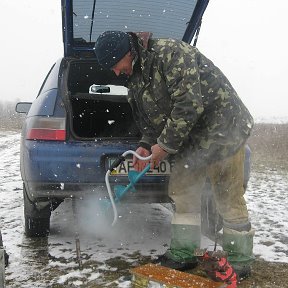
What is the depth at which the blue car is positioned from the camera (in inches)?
123

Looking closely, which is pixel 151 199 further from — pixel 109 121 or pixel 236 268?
pixel 109 121

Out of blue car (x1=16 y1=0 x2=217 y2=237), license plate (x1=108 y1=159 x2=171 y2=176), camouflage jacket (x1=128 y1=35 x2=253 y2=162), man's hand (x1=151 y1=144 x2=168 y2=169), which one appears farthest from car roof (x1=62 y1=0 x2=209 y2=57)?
man's hand (x1=151 y1=144 x2=168 y2=169)

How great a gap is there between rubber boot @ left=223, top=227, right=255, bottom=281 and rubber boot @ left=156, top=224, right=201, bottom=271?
24 cm

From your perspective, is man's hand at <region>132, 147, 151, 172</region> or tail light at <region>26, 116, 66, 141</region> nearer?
man's hand at <region>132, 147, 151, 172</region>

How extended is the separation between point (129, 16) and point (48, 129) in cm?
155

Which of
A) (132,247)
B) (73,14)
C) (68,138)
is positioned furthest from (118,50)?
(132,247)

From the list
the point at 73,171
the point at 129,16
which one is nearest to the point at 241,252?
the point at 73,171

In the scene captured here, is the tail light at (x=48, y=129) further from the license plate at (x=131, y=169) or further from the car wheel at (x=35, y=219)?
the car wheel at (x=35, y=219)

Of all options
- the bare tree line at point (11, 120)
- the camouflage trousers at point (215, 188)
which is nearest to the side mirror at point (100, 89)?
the camouflage trousers at point (215, 188)

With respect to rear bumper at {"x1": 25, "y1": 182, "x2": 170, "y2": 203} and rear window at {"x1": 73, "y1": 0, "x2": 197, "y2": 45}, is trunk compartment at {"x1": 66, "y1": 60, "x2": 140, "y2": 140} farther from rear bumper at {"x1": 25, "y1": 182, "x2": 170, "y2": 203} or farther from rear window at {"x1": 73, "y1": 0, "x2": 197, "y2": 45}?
rear bumper at {"x1": 25, "y1": 182, "x2": 170, "y2": 203}

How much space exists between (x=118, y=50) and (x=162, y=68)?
29cm

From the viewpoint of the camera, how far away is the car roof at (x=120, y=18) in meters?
3.85

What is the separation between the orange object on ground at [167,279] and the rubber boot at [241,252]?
1.40 feet

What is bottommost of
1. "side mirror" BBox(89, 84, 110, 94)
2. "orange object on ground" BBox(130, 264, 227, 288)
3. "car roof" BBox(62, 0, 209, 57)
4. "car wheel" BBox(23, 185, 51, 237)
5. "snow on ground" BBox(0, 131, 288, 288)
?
"snow on ground" BBox(0, 131, 288, 288)
